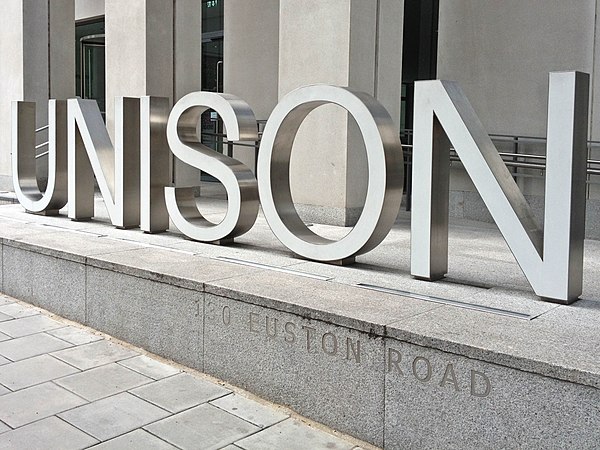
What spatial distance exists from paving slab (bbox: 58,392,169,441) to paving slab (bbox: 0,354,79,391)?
25.2 inches

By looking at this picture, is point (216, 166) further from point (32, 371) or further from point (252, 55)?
point (252, 55)

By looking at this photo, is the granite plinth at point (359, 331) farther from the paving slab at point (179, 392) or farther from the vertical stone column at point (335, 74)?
the vertical stone column at point (335, 74)

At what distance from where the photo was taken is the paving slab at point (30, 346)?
222 inches

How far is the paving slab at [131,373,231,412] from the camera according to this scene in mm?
4676

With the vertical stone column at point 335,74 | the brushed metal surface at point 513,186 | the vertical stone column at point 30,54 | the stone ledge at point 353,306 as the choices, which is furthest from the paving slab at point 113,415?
the vertical stone column at point 30,54

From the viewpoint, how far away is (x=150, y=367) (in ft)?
17.6

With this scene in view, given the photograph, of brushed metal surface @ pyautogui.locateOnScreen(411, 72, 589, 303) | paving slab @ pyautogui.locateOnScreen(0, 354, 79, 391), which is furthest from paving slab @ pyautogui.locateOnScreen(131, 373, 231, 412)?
brushed metal surface @ pyautogui.locateOnScreen(411, 72, 589, 303)

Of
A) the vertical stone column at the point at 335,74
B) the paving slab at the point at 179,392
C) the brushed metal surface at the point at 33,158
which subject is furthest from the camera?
the brushed metal surface at the point at 33,158

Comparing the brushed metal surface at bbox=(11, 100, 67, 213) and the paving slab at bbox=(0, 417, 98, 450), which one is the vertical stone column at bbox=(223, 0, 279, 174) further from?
the paving slab at bbox=(0, 417, 98, 450)

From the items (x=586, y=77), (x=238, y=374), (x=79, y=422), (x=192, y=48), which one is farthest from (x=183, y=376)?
(x=192, y=48)

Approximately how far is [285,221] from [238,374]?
1575 mm

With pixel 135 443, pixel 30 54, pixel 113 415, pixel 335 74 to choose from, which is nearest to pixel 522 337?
pixel 135 443

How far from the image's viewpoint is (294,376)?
4500 mm

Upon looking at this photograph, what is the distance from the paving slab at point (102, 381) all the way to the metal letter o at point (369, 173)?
1638mm
